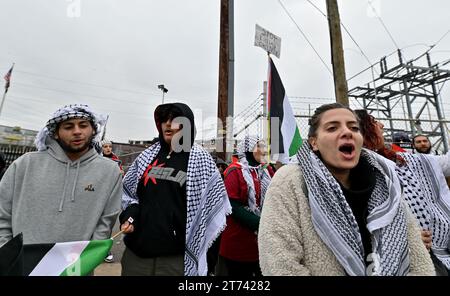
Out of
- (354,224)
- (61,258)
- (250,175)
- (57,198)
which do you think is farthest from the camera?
(250,175)

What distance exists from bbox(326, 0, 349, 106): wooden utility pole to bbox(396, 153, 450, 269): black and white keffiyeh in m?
2.96

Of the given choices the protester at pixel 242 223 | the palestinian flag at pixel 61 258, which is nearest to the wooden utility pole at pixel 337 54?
the protester at pixel 242 223

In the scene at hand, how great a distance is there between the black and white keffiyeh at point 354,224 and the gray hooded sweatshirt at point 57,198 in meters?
1.42

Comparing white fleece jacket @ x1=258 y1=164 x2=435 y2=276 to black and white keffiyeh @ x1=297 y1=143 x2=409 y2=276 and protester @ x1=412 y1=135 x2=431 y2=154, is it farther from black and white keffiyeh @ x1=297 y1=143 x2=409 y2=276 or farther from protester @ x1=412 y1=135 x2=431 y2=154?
protester @ x1=412 y1=135 x2=431 y2=154

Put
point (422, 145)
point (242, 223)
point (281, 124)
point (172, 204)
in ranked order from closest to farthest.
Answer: point (172, 204), point (242, 223), point (281, 124), point (422, 145)

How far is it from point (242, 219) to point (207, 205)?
1.77ft

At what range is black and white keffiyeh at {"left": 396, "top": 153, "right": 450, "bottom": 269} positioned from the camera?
4.95 ft

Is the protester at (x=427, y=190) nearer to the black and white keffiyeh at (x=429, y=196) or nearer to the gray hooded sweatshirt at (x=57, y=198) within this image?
the black and white keffiyeh at (x=429, y=196)

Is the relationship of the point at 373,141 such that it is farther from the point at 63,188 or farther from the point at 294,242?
the point at 63,188

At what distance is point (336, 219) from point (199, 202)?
105 centimetres

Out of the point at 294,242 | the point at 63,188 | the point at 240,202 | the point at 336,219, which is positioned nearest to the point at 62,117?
the point at 63,188

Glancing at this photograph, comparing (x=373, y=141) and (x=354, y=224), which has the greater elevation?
(x=373, y=141)

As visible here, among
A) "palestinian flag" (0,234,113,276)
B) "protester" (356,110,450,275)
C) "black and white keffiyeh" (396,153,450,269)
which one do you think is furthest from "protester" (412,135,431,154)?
"palestinian flag" (0,234,113,276)

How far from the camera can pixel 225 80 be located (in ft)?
15.0
